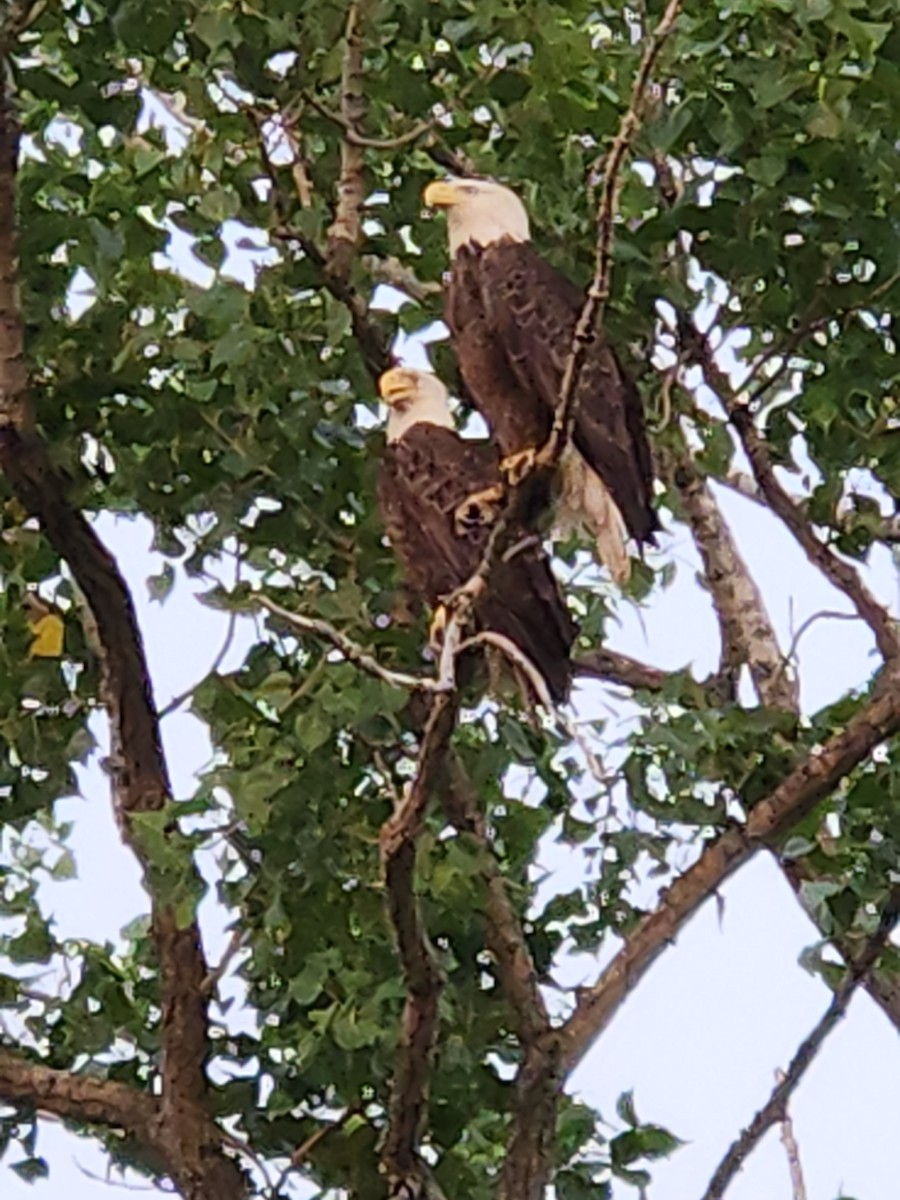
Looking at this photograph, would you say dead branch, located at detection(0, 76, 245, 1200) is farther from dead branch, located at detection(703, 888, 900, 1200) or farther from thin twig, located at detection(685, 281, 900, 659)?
thin twig, located at detection(685, 281, 900, 659)

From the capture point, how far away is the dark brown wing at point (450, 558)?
2465mm

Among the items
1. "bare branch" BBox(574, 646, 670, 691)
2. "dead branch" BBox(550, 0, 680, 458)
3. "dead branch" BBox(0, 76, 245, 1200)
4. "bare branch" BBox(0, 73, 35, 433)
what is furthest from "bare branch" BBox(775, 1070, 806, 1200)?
"bare branch" BBox(0, 73, 35, 433)

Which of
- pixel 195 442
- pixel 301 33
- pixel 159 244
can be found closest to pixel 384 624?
pixel 195 442

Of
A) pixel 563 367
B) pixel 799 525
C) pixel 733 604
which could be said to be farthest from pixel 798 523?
pixel 733 604

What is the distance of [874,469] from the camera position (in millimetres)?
2400

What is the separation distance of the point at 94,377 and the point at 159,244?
0.56ft

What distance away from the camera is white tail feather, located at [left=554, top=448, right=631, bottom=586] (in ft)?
8.33

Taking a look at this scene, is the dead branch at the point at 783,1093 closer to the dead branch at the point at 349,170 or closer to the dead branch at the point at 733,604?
the dead branch at the point at 733,604

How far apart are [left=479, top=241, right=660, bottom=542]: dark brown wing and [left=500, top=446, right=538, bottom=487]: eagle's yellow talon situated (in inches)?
3.3

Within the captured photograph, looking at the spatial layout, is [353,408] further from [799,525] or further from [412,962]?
[412,962]

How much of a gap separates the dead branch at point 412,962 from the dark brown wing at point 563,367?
2.08ft

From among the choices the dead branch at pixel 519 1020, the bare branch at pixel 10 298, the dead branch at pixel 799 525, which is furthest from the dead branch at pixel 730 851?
the bare branch at pixel 10 298

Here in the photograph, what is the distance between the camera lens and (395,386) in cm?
250

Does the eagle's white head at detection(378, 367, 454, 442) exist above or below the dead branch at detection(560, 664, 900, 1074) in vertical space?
above
